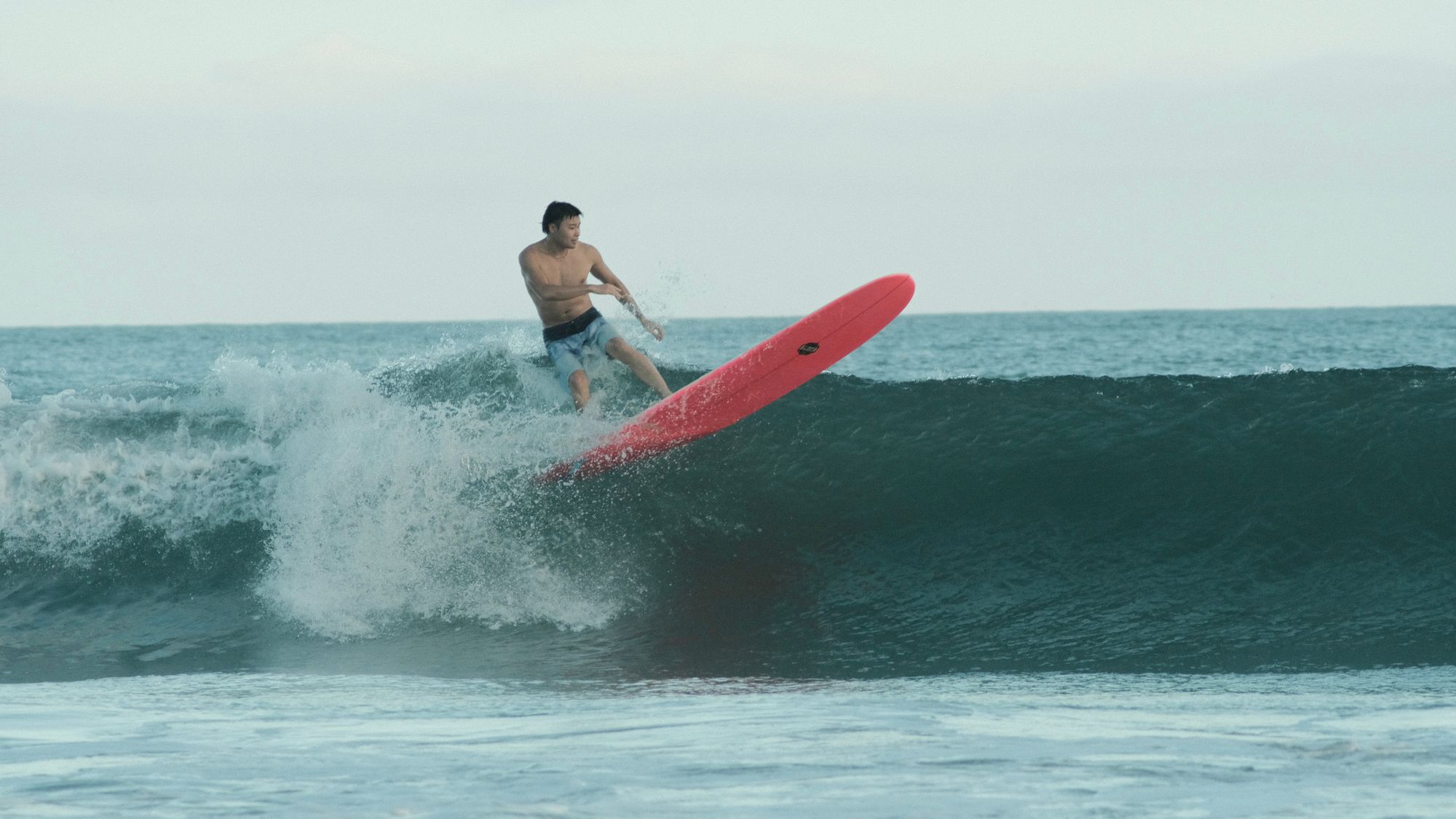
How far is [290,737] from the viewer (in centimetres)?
386

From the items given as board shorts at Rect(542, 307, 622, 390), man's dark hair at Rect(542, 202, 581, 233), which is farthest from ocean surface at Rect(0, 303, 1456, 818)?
man's dark hair at Rect(542, 202, 581, 233)

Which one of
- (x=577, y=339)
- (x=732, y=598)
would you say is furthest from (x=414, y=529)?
(x=732, y=598)

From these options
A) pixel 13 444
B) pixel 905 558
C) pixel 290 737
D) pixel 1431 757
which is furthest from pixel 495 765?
pixel 13 444

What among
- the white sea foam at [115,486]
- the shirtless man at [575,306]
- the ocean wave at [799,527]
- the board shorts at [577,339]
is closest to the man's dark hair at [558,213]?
the shirtless man at [575,306]

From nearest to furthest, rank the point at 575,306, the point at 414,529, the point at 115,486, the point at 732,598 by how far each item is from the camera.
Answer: the point at 732,598
the point at 414,529
the point at 575,306
the point at 115,486

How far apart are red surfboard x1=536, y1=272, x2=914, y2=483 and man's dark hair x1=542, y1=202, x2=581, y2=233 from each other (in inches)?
48.2

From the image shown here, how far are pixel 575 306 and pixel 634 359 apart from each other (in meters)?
0.48

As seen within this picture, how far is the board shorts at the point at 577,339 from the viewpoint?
707 centimetres

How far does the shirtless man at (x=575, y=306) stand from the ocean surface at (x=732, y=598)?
1.55 ft

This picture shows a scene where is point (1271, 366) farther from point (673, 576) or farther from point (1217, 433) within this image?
point (673, 576)

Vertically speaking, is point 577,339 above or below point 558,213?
below

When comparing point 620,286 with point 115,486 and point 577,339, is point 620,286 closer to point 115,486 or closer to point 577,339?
point 577,339

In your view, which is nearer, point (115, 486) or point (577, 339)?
point (577, 339)

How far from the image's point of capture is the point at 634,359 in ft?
22.9
